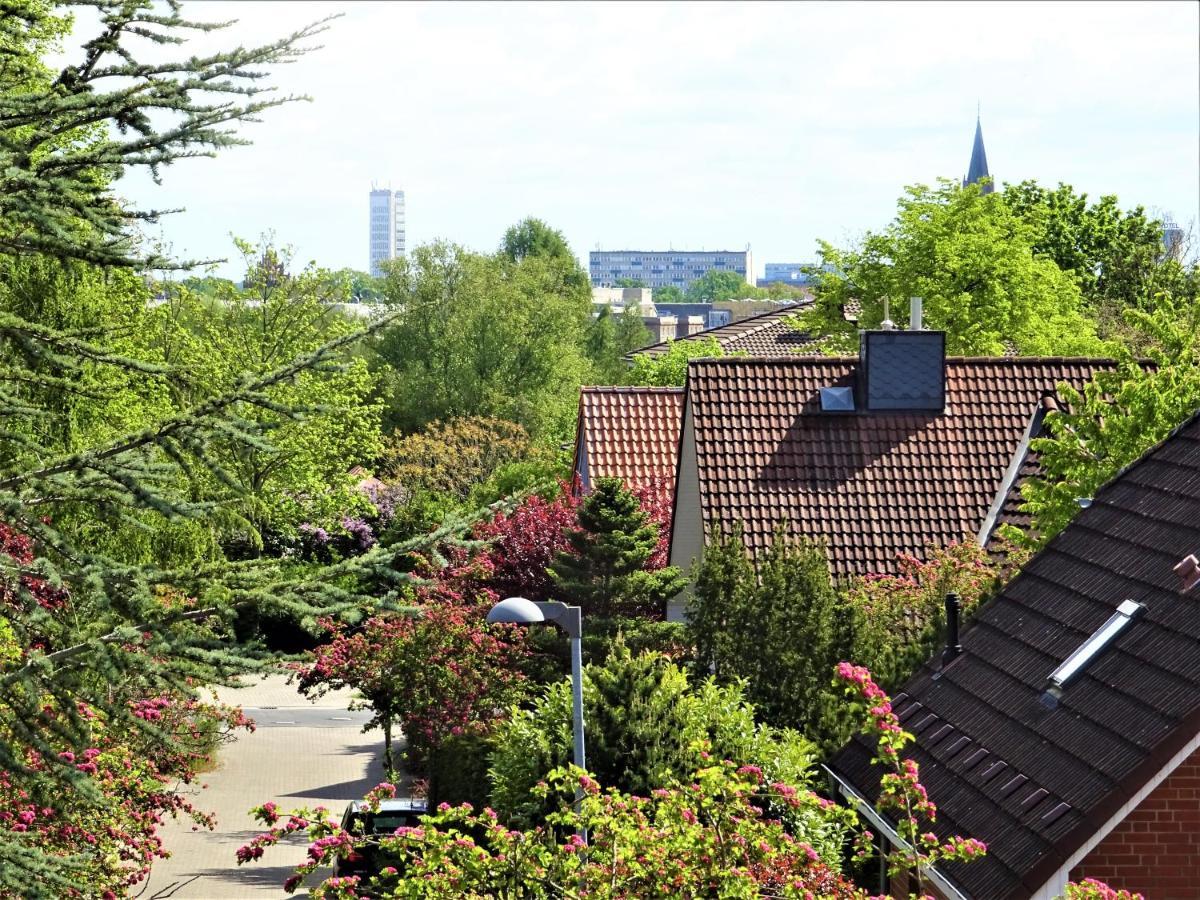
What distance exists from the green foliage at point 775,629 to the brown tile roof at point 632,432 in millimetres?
8202

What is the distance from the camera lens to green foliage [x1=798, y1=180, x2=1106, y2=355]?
40.3 meters

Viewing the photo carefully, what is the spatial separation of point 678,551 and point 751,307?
148993 millimetres

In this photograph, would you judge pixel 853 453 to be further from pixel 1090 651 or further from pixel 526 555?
pixel 1090 651

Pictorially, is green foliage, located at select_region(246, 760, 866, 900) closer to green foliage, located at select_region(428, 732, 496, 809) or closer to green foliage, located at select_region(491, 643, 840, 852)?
green foliage, located at select_region(491, 643, 840, 852)

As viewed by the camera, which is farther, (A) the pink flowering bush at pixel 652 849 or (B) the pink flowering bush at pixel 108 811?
(B) the pink flowering bush at pixel 108 811

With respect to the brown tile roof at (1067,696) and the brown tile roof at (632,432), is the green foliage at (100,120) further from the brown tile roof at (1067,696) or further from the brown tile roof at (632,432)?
the brown tile roof at (632,432)

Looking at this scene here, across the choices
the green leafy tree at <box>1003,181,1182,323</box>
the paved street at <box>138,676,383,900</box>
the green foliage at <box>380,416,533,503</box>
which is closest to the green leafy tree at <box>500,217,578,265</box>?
the green leafy tree at <box>1003,181,1182,323</box>

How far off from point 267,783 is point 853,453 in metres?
13.0

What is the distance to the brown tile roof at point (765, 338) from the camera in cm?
5712

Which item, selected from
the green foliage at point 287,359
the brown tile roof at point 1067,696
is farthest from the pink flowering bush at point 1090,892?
the green foliage at point 287,359

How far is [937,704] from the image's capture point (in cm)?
1255

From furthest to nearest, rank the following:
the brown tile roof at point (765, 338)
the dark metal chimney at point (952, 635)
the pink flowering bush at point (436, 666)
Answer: the brown tile roof at point (765, 338) → the pink flowering bush at point (436, 666) → the dark metal chimney at point (952, 635)

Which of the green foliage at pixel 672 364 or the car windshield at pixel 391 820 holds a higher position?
the green foliage at pixel 672 364

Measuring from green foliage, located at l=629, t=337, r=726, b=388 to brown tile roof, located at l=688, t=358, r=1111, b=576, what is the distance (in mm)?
24746
